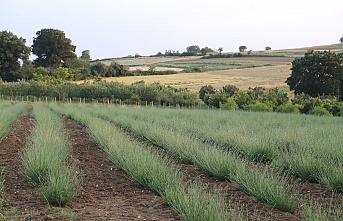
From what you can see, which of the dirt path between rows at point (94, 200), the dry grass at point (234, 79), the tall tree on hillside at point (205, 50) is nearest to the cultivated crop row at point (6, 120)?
the dirt path between rows at point (94, 200)

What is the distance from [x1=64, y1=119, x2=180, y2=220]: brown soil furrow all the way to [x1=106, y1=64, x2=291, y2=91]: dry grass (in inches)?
1880

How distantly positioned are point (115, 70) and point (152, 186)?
6871 centimetres

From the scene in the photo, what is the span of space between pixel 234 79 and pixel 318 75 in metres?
17.2

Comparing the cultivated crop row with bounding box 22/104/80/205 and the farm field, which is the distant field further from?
the cultivated crop row with bounding box 22/104/80/205

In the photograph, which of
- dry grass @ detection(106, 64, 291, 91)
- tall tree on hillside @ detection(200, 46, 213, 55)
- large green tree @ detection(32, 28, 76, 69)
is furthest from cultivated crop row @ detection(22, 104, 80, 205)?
tall tree on hillside @ detection(200, 46, 213, 55)

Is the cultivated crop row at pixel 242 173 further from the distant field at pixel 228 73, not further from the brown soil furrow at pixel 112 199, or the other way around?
the distant field at pixel 228 73

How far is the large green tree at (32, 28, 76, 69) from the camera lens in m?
77.8

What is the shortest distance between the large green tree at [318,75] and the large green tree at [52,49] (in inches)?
1791

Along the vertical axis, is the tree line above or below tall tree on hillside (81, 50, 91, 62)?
below

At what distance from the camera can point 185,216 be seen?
13.2 ft

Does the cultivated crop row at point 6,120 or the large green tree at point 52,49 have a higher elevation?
the large green tree at point 52,49

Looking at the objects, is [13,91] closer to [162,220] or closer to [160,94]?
[160,94]

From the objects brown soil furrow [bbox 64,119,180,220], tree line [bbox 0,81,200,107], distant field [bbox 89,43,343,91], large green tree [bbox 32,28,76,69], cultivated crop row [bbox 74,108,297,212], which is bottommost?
tree line [bbox 0,81,200,107]

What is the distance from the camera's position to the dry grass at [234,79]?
187ft
